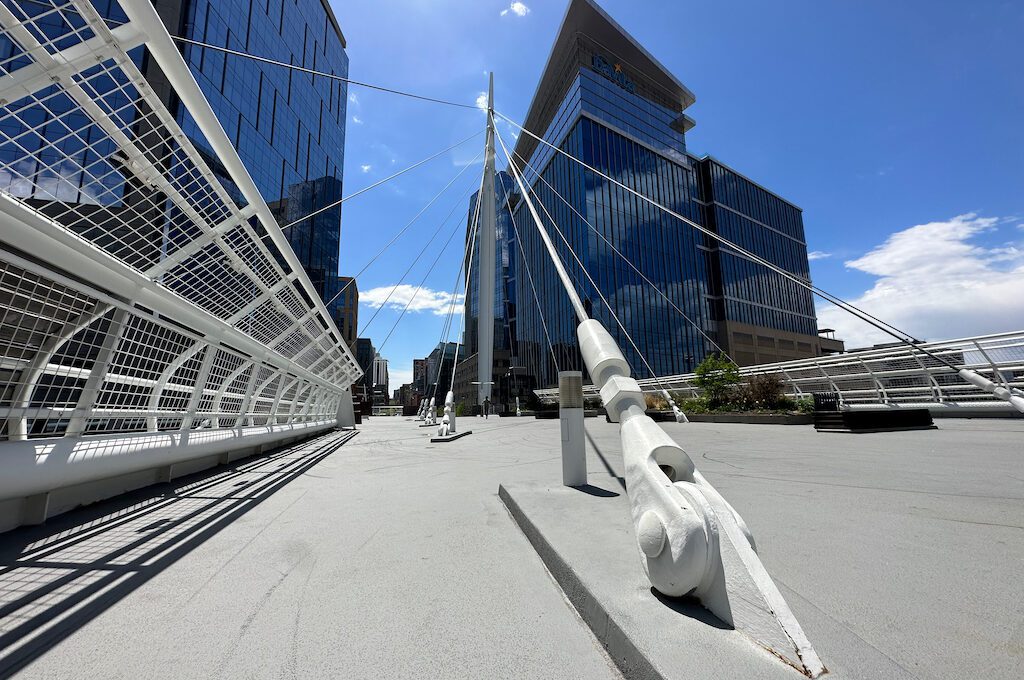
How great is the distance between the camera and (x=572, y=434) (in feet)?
15.5

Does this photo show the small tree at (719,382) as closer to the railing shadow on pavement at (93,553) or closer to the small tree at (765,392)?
the small tree at (765,392)

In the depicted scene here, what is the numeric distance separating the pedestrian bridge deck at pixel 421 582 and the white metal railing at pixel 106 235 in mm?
1282

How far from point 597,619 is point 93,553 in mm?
3632

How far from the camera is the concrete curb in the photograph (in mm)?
1637

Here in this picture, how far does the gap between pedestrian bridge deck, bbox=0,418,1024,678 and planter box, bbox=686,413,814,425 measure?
10035mm

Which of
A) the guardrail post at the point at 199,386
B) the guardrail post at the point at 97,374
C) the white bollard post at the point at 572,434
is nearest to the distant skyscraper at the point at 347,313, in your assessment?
the guardrail post at the point at 199,386

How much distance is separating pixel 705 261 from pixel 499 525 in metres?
60.0

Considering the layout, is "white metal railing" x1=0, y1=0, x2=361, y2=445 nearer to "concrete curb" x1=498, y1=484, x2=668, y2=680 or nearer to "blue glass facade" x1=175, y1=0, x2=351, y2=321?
"concrete curb" x1=498, y1=484, x2=668, y2=680

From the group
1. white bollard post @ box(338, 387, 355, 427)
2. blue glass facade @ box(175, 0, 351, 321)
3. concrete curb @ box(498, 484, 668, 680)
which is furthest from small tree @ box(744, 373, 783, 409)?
blue glass facade @ box(175, 0, 351, 321)

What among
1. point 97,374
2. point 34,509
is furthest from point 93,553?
point 97,374

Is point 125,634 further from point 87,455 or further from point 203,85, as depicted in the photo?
point 203,85

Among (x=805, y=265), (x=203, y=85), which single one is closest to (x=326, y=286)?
(x=203, y=85)

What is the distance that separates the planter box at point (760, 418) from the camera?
1473 centimetres

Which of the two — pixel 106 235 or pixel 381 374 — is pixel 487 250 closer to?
pixel 106 235
